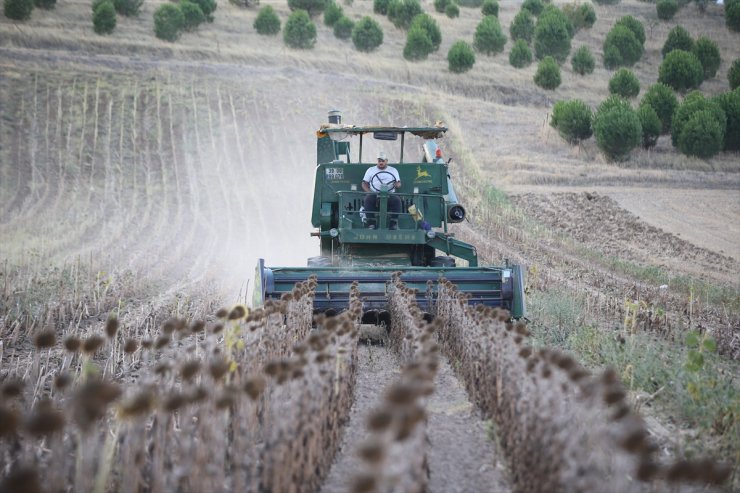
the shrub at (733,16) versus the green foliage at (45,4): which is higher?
the shrub at (733,16)

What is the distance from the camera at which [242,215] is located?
27.2 metres

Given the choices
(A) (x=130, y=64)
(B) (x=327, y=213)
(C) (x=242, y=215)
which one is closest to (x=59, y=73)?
(A) (x=130, y=64)

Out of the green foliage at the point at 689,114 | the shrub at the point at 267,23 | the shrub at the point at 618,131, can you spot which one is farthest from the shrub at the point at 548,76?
the shrub at the point at 267,23

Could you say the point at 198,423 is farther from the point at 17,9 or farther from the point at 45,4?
the point at 45,4

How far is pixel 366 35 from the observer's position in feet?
194

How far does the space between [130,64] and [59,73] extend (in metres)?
4.59

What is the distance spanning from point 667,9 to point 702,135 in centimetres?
4556

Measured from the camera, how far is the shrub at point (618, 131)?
38.1 meters

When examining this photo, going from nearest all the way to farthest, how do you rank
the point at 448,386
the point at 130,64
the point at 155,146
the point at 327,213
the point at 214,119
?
the point at 448,386 < the point at 327,213 < the point at 155,146 < the point at 214,119 < the point at 130,64

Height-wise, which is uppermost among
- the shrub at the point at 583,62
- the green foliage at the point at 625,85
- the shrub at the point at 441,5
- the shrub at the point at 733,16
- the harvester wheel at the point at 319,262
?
the shrub at the point at 441,5

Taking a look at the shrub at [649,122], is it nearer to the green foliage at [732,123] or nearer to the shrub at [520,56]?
the green foliage at [732,123]

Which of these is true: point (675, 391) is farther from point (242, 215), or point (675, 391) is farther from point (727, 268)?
point (242, 215)

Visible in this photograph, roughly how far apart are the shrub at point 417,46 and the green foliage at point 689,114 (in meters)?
21.5

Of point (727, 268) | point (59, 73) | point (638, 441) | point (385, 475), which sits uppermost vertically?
point (59, 73)
